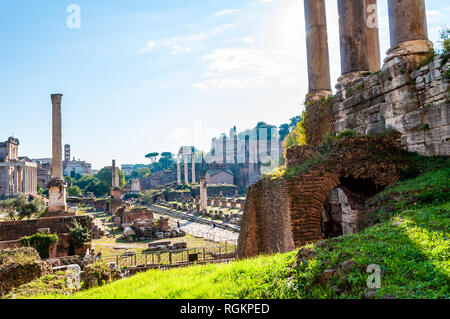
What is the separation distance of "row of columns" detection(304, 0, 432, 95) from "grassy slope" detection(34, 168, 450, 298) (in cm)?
434

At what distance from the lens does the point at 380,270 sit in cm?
329

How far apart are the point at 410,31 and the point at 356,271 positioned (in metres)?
7.01

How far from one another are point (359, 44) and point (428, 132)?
4072 millimetres

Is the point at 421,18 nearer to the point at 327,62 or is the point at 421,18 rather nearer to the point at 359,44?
the point at 359,44

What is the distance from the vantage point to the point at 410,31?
8.05 m

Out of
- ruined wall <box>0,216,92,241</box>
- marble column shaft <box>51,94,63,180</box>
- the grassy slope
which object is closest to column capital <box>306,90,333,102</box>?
the grassy slope

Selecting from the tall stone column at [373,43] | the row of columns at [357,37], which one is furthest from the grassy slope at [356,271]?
the tall stone column at [373,43]

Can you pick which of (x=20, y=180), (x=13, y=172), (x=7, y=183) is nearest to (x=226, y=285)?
(x=7, y=183)

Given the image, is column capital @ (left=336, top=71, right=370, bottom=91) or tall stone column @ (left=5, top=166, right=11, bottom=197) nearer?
column capital @ (left=336, top=71, right=370, bottom=91)

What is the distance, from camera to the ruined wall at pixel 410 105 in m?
7.18

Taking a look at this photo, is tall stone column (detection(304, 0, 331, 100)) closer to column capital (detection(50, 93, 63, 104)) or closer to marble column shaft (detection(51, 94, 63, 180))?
column capital (detection(50, 93, 63, 104))

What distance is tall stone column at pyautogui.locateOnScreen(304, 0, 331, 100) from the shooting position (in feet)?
38.8
